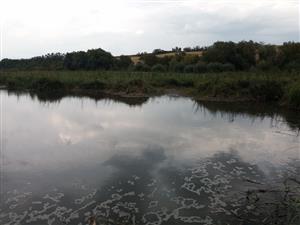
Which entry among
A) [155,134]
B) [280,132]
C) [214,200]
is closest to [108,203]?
[214,200]

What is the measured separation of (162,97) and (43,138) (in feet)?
54.7

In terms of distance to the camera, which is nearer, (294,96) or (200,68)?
(294,96)

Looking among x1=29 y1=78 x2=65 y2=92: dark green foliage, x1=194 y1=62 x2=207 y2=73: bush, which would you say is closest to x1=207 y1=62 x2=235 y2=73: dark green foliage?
x1=194 y1=62 x2=207 y2=73: bush

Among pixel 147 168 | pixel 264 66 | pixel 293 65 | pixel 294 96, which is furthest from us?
pixel 264 66

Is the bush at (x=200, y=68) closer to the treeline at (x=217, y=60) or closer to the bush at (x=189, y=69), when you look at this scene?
the treeline at (x=217, y=60)

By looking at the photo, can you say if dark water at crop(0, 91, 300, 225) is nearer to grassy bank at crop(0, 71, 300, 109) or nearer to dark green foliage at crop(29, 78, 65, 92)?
grassy bank at crop(0, 71, 300, 109)

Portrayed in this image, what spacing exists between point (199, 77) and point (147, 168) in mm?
27018

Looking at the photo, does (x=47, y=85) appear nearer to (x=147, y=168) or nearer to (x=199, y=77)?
(x=199, y=77)

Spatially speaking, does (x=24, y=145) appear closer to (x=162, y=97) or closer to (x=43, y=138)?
(x=43, y=138)

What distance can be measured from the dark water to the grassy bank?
6.48m

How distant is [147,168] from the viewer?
1116 cm

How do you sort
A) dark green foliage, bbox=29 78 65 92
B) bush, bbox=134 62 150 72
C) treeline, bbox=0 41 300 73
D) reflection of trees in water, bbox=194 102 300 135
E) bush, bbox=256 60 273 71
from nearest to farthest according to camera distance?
1. reflection of trees in water, bbox=194 102 300 135
2. dark green foliage, bbox=29 78 65 92
3. bush, bbox=256 60 273 71
4. treeline, bbox=0 41 300 73
5. bush, bbox=134 62 150 72

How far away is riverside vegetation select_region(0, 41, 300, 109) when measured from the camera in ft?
91.7

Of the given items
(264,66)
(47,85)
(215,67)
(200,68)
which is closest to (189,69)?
(200,68)
